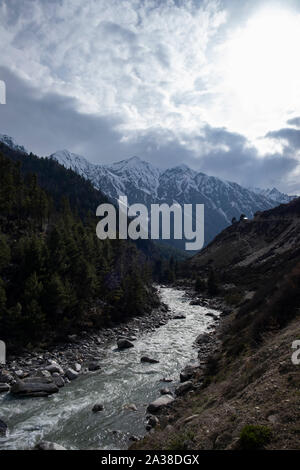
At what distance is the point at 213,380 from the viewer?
21.2 m

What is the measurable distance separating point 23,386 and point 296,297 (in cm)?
2473

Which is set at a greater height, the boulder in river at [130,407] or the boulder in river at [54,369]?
the boulder in river at [130,407]

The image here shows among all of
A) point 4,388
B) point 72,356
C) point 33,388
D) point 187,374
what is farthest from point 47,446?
point 72,356

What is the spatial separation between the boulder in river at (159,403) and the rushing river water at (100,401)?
68 centimetres

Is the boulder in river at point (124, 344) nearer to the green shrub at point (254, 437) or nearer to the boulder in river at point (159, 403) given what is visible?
the boulder in river at point (159, 403)

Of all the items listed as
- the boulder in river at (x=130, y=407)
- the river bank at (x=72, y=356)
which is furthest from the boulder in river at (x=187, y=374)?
the river bank at (x=72, y=356)

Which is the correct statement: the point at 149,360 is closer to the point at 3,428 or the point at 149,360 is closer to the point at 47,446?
the point at 3,428

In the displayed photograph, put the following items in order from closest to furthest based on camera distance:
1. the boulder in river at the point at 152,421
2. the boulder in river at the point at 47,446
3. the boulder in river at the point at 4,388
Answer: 1. the boulder in river at the point at 47,446
2. the boulder in river at the point at 152,421
3. the boulder in river at the point at 4,388

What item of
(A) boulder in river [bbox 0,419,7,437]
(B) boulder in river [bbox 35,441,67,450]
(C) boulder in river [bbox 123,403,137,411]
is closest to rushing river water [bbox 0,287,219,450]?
(C) boulder in river [bbox 123,403,137,411]

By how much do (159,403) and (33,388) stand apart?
10215mm

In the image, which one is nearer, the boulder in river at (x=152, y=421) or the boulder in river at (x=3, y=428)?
the boulder in river at (x=3, y=428)

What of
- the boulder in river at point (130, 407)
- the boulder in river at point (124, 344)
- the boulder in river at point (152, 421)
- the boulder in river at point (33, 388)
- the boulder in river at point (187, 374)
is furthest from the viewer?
the boulder in river at point (124, 344)

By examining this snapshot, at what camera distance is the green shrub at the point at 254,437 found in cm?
1034
